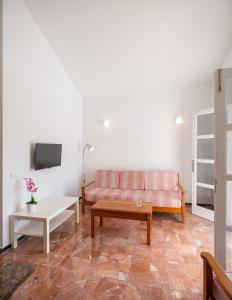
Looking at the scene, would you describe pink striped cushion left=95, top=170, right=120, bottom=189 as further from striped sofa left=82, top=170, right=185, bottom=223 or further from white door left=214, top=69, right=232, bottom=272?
white door left=214, top=69, right=232, bottom=272

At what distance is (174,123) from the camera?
4.02 meters

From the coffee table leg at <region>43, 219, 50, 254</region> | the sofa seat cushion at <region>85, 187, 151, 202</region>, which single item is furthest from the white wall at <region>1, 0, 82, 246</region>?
the sofa seat cushion at <region>85, 187, 151, 202</region>

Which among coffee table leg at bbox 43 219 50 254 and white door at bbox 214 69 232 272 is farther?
coffee table leg at bbox 43 219 50 254

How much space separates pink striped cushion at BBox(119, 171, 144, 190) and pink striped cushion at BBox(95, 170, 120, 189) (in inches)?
4.6

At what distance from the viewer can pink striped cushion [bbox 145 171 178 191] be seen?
12.4ft

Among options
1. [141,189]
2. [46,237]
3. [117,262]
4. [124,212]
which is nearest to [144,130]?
[141,189]

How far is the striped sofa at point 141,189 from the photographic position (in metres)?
3.21

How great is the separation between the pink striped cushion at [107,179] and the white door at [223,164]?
2.70m

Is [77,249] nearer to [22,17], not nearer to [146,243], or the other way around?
[146,243]

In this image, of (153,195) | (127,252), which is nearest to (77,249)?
(127,252)

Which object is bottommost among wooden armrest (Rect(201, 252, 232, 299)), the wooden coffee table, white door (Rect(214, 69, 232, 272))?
the wooden coffee table

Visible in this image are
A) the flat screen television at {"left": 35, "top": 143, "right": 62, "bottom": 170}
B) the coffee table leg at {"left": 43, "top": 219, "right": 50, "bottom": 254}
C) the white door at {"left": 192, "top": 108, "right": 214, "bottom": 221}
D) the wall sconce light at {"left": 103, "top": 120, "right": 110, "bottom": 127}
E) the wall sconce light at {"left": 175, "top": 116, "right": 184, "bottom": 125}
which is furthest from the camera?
the wall sconce light at {"left": 103, "top": 120, "right": 110, "bottom": 127}

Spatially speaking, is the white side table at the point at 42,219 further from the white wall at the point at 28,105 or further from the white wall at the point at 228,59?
the white wall at the point at 228,59

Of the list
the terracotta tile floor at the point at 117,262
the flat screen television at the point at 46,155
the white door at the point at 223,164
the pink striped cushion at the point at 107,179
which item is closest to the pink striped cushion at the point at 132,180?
the pink striped cushion at the point at 107,179
